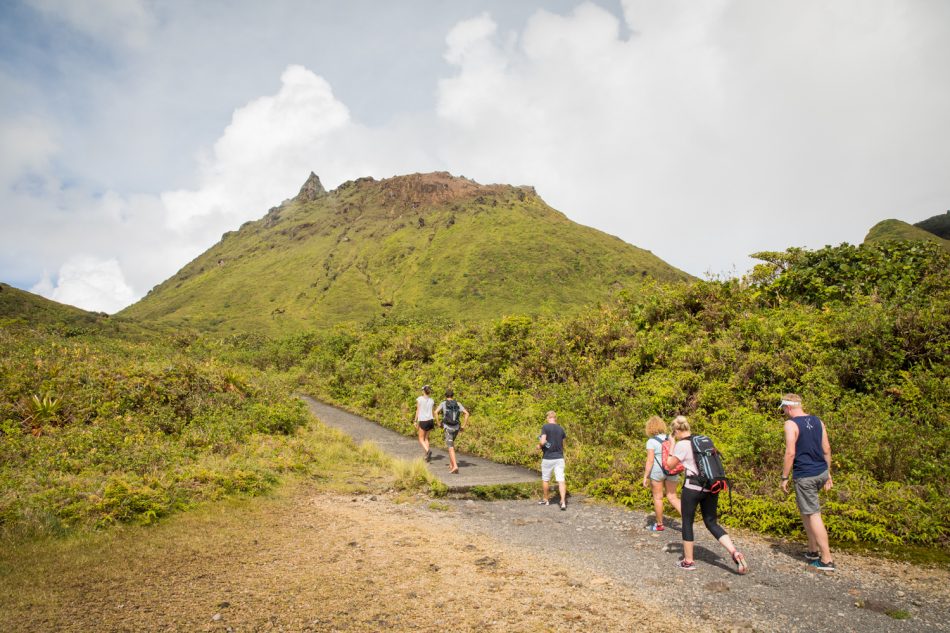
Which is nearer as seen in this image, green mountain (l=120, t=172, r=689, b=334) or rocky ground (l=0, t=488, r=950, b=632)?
rocky ground (l=0, t=488, r=950, b=632)

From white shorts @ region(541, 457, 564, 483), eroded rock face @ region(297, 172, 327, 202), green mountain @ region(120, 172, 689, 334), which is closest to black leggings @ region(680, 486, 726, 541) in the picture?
white shorts @ region(541, 457, 564, 483)

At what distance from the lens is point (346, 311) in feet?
310

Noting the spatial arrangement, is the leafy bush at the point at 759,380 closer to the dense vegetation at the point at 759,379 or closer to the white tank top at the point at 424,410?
the dense vegetation at the point at 759,379

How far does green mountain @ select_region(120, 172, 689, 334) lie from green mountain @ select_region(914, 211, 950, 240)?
3476cm

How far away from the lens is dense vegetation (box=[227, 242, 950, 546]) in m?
8.36

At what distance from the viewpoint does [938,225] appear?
43.7 meters

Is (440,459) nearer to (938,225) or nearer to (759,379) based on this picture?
(759,379)

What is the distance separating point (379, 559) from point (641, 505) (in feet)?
17.7

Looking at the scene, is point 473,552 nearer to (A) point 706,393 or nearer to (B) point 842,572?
(B) point 842,572

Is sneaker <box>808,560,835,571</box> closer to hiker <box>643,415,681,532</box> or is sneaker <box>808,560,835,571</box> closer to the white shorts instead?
hiker <box>643,415,681,532</box>

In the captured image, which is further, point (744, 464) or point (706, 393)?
point (706, 393)

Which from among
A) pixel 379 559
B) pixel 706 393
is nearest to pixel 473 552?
pixel 379 559

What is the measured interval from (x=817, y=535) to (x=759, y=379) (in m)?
6.90

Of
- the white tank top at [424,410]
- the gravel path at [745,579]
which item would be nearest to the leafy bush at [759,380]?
the gravel path at [745,579]
